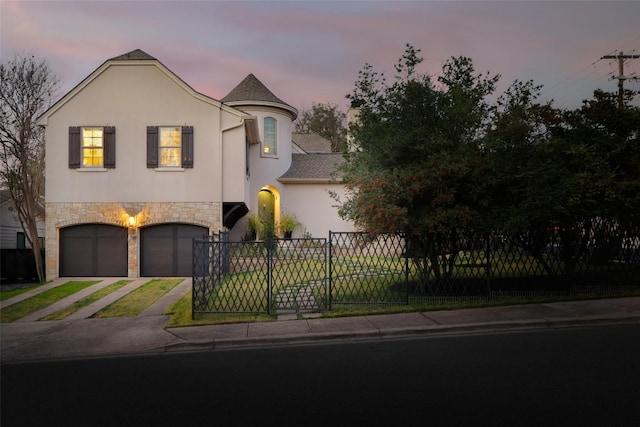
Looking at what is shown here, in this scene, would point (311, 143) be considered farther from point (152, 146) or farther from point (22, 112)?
point (22, 112)

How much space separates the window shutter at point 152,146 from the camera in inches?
721

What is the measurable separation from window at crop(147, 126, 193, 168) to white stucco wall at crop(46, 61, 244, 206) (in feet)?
0.72

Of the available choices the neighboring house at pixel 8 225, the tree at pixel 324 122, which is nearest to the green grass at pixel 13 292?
the neighboring house at pixel 8 225

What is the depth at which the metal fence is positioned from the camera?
36.2ft

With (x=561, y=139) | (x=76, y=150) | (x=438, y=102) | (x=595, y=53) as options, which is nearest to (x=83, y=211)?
(x=76, y=150)

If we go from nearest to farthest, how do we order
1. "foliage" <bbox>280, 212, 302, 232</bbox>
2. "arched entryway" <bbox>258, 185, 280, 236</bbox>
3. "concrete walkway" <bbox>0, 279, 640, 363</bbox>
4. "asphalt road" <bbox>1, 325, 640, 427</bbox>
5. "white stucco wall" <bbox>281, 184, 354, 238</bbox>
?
"asphalt road" <bbox>1, 325, 640, 427</bbox>, "concrete walkway" <bbox>0, 279, 640, 363</bbox>, "foliage" <bbox>280, 212, 302, 232</bbox>, "arched entryway" <bbox>258, 185, 280, 236</bbox>, "white stucco wall" <bbox>281, 184, 354, 238</bbox>

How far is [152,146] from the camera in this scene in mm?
18344

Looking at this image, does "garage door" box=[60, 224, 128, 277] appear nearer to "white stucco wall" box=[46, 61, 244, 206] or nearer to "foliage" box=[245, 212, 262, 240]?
"white stucco wall" box=[46, 61, 244, 206]

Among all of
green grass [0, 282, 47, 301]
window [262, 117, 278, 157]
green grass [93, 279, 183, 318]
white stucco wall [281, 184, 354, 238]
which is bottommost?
green grass [0, 282, 47, 301]

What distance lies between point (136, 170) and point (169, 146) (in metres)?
1.60

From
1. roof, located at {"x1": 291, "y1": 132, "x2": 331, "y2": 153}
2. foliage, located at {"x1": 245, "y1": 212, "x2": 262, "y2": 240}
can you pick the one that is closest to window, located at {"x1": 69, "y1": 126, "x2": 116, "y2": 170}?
foliage, located at {"x1": 245, "y1": 212, "x2": 262, "y2": 240}

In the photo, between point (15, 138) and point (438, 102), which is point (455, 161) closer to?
point (438, 102)

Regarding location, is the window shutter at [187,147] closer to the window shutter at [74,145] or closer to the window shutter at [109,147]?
the window shutter at [109,147]

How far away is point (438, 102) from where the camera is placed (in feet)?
42.5
